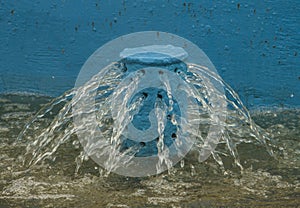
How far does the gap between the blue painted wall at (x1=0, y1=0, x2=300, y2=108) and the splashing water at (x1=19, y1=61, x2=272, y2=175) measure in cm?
75

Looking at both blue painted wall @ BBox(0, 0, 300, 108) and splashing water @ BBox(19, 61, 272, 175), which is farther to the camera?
blue painted wall @ BBox(0, 0, 300, 108)

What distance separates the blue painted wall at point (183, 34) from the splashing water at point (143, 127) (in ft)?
2.47

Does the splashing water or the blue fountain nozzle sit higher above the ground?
the blue fountain nozzle

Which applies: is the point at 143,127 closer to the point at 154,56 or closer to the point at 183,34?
the point at 154,56

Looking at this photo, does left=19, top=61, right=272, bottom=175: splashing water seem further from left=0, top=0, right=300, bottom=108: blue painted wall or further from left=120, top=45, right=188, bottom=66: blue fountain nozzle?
left=0, top=0, right=300, bottom=108: blue painted wall

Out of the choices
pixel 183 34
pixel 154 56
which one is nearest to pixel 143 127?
pixel 154 56

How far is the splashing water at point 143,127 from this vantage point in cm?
320

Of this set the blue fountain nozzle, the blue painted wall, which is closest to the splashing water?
the blue fountain nozzle

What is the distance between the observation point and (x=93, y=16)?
4.75 meters

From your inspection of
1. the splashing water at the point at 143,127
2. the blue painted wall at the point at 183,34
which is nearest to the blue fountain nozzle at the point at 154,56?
the splashing water at the point at 143,127

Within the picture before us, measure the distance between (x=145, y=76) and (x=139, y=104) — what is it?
0.54 feet

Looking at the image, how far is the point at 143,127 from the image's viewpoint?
126 inches

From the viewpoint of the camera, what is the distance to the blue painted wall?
4.61 m

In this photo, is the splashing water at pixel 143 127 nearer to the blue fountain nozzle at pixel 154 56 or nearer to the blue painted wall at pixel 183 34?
the blue fountain nozzle at pixel 154 56
